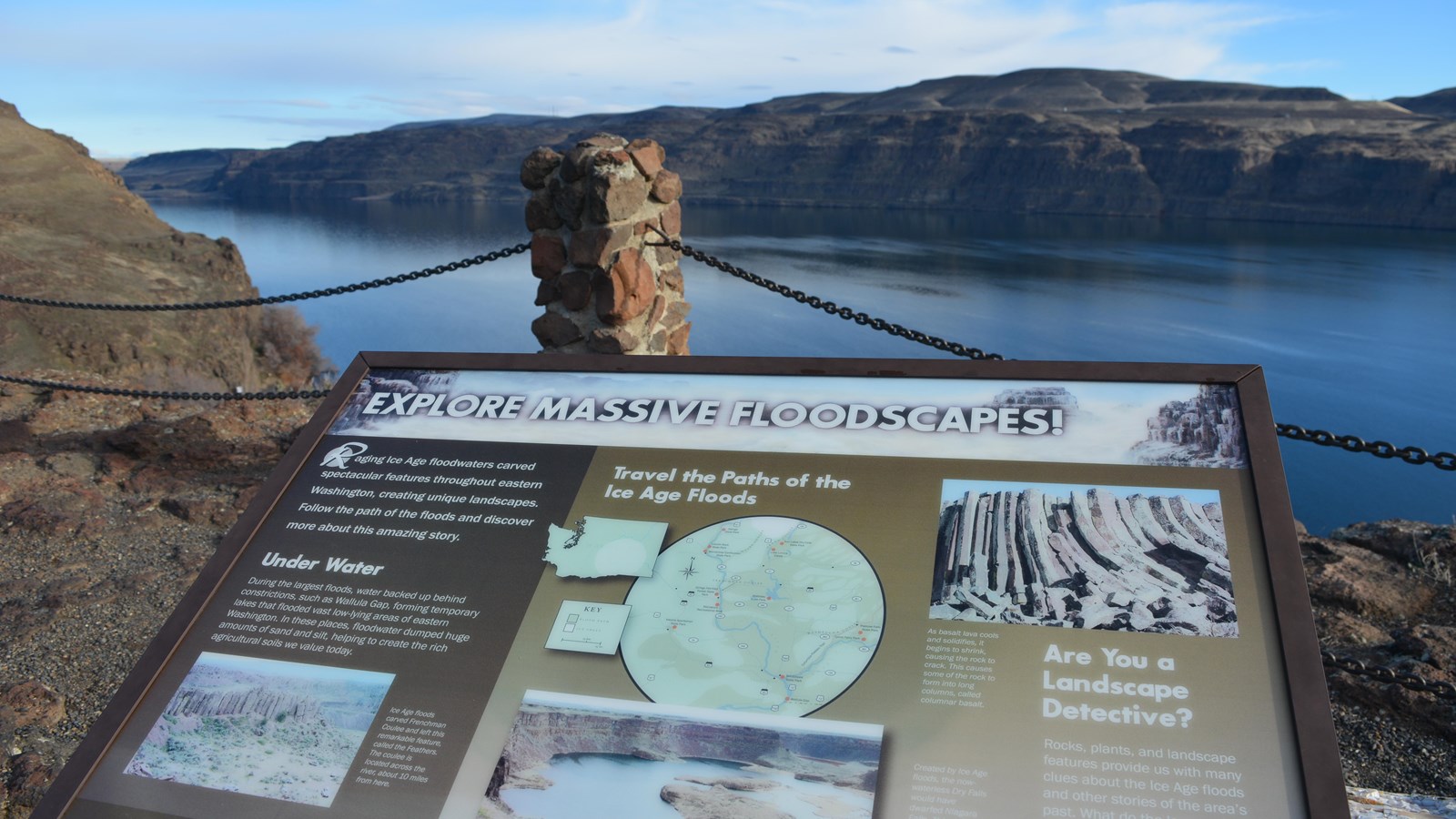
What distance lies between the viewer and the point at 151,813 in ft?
5.25

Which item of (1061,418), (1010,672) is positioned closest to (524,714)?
(1010,672)

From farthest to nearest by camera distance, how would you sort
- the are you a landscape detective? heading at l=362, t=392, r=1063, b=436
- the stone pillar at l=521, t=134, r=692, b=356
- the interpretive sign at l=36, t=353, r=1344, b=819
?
the stone pillar at l=521, t=134, r=692, b=356, the are you a landscape detective? heading at l=362, t=392, r=1063, b=436, the interpretive sign at l=36, t=353, r=1344, b=819

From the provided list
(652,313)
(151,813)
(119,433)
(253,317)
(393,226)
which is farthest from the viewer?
(393,226)

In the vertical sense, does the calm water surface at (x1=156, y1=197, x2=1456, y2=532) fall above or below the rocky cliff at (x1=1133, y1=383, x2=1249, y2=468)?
above

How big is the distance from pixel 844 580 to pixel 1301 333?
22766mm

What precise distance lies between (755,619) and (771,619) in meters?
0.02

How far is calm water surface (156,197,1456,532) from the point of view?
15758mm

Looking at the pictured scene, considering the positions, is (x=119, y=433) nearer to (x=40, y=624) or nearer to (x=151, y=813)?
(x=40, y=624)

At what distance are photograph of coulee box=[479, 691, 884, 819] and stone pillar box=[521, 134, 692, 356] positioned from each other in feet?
7.43

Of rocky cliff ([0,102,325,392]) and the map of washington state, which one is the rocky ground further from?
rocky cliff ([0,102,325,392])

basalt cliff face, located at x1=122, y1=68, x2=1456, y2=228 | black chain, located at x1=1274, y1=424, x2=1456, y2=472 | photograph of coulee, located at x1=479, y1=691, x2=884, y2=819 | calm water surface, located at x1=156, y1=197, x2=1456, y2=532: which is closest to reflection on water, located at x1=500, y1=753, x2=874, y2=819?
photograph of coulee, located at x1=479, y1=691, x2=884, y2=819

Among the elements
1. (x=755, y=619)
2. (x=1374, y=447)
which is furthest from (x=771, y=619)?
(x=1374, y=447)

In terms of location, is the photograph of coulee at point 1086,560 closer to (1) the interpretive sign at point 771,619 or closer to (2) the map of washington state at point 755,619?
(1) the interpretive sign at point 771,619

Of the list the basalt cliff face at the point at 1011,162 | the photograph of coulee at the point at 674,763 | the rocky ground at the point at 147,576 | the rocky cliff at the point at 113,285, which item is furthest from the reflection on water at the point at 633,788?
the basalt cliff face at the point at 1011,162
